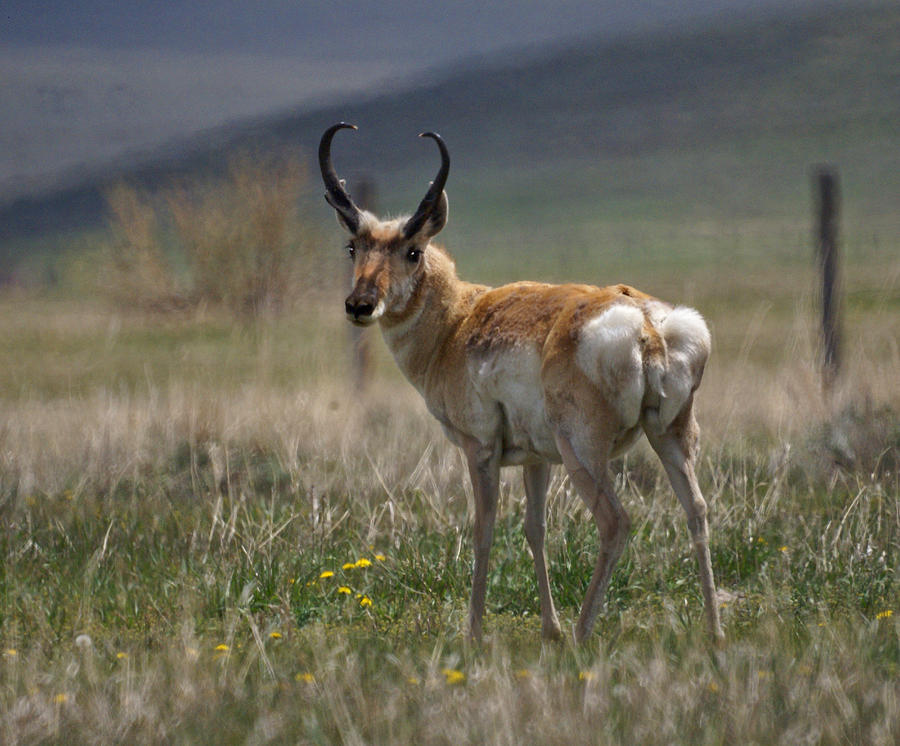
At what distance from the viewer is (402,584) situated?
642 centimetres

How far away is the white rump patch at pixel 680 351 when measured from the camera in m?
5.52

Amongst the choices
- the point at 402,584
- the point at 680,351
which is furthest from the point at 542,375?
the point at 402,584

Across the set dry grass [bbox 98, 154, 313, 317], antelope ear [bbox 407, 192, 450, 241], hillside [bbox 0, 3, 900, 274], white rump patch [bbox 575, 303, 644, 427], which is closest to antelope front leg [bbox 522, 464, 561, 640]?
white rump patch [bbox 575, 303, 644, 427]

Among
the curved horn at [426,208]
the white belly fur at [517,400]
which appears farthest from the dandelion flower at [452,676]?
the curved horn at [426,208]

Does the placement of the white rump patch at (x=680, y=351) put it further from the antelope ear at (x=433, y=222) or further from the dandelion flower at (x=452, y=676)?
the dandelion flower at (x=452, y=676)

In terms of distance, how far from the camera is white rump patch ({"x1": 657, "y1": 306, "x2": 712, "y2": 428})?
5516 millimetres

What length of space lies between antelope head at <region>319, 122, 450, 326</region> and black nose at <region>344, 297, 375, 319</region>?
0.13m

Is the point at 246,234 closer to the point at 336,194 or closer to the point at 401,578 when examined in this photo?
the point at 336,194

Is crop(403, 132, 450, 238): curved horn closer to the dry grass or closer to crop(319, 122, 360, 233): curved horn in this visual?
crop(319, 122, 360, 233): curved horn

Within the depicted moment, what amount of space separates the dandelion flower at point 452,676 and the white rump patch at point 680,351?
5.13 feet

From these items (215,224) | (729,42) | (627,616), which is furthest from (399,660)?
(729,42)

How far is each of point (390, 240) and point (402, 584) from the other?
1.76 m

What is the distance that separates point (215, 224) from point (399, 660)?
18197mm

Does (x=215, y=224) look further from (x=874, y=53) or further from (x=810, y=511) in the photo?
(x=874, y=53)
